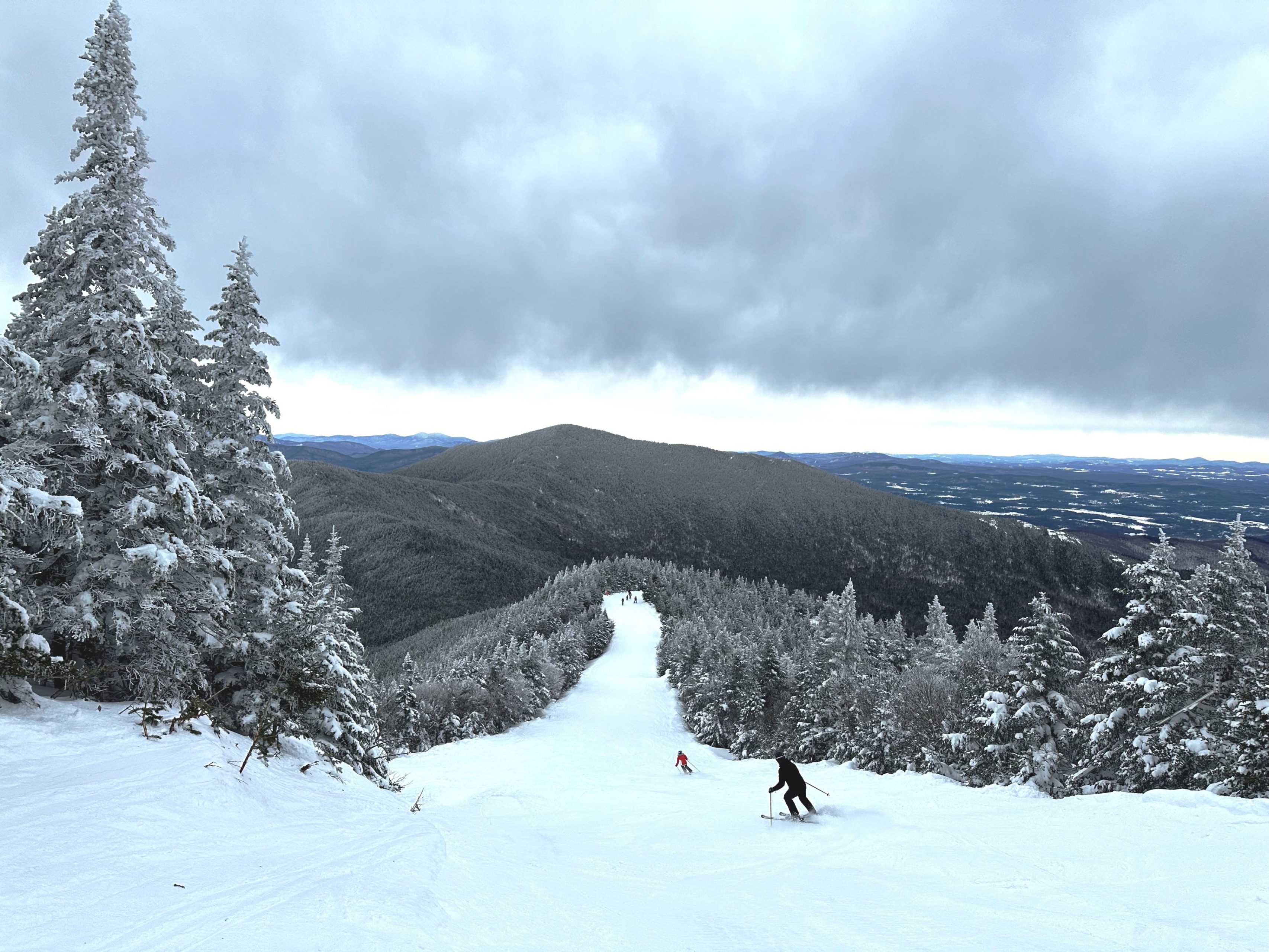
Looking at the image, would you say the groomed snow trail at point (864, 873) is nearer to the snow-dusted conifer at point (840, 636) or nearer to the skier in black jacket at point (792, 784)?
the skier in black jacket at point (792, 784)

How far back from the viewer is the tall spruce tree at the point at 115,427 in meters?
9.54

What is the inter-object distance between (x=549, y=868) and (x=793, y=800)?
532 cm

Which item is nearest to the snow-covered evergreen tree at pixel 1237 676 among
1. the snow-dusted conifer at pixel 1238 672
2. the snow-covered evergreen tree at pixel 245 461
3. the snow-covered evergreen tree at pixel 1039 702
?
the snow-dusted conifer at pixel 1238 672

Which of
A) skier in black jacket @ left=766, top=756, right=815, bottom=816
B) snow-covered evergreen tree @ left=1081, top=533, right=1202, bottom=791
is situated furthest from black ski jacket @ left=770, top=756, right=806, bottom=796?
snow-covered evergreen tree @ left=1081, top=533, right=1202, bottom=791

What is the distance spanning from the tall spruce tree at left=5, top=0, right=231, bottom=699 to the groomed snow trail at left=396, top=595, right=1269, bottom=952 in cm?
580

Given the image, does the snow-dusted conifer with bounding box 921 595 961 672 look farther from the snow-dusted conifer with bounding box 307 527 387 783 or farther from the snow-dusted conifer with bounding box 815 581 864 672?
the snow-dusted conifer with bounding box 307 527 387 783

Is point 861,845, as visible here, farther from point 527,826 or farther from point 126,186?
point 126,186

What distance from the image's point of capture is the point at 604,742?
3372 centimetres

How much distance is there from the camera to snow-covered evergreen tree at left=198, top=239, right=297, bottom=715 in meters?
12.6

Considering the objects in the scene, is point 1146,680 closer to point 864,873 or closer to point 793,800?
point 793,800

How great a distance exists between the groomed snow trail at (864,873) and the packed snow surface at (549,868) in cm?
5

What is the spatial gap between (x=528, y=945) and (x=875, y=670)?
36.4m

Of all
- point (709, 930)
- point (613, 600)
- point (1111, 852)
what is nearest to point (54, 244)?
point (709, 930)

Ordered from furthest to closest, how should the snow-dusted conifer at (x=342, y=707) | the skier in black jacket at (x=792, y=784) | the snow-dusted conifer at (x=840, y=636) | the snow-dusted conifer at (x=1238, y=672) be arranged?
the snow-dusted conifer at (x=840, y=636)
the snow-dusted conifer at (x=342, y=707)
the snow-dusted conifer at (x=1238, y=672)
the skier in black jacket at (x=792, y=784)
